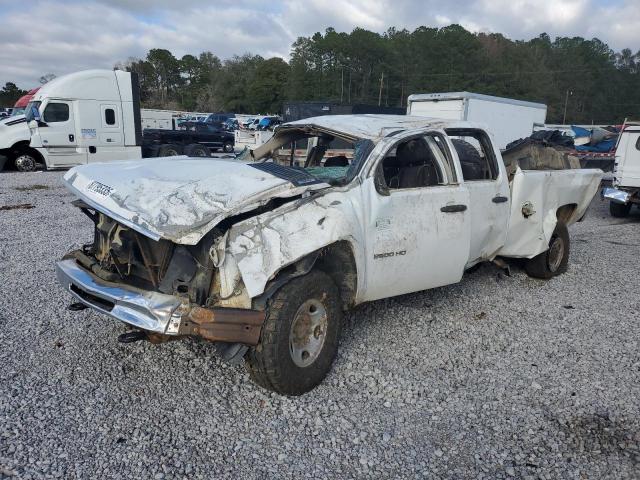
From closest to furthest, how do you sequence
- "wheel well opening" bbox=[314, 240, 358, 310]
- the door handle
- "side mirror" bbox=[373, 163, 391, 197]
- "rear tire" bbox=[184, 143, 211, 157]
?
1. "wheel well opening" bbox=[314, 240, 358, 310]
2. "side mirror" bbox=[373, 163, 391, 197]
3. the door handle
4. "rear tire" bbox=[184, 143, 211, 157]

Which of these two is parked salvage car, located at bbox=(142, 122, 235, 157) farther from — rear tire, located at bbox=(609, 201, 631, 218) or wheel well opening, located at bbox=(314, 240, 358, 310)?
wheel well opening, located at bbox=(314, 240, 358, 310)

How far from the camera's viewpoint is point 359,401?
366 centimetres

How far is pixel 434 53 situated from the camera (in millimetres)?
79562

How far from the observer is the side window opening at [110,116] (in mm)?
16703

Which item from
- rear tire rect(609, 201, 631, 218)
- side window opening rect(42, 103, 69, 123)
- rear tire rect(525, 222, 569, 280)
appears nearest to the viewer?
rear tire rect(525, 222, 569, 280)

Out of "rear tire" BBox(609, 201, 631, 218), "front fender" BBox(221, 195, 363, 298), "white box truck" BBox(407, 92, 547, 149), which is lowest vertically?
"rear tire" BBox(609, 201, 631, 218)

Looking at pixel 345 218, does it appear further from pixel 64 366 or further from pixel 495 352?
pixel 64 366

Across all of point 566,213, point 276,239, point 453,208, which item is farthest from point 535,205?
point 276,239

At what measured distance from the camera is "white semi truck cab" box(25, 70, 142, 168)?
1625 centimetres

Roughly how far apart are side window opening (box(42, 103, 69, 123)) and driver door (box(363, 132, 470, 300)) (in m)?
14.5

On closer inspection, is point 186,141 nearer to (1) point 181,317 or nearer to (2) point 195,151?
(2) point 195,151

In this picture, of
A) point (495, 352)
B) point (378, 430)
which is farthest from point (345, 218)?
point (495, 352)

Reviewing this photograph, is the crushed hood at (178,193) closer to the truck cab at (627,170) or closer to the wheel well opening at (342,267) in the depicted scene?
the wheel well opening at (342,267)

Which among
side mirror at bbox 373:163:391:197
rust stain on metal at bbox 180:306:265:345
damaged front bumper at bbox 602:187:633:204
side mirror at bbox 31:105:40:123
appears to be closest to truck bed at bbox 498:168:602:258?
side mirror at bbox 373:163:391:197
